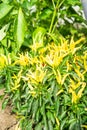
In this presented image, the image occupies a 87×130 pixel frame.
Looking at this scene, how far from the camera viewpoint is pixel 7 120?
2635 mm

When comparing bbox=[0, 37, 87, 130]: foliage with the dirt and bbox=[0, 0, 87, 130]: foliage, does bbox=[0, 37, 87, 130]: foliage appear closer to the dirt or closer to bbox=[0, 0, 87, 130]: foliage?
bbox=[0, 0, 87, 130]: foliage

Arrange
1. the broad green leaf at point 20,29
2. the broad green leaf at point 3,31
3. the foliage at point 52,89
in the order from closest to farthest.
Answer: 1. the foliage at point 52,89
2. the broad green leaf at point 20,29
3. the broad green leaf at point 3,31

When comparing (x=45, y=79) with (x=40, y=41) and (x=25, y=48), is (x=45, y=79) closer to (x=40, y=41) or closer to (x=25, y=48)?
(x=40, y=41)

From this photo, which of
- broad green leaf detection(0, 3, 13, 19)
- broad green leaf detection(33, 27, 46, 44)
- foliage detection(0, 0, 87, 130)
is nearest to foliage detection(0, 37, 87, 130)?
foliage detection(0, 0, 87, 130)

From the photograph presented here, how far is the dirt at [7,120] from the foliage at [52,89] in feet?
0.75

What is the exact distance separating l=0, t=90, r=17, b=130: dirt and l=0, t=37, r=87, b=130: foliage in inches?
9.0

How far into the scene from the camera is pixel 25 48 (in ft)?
9.29

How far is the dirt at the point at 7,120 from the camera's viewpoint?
2584 millimetres

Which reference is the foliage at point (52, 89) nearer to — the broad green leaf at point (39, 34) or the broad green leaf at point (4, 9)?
the broad green leaf at point (39, 34)

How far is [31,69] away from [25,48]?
50cm

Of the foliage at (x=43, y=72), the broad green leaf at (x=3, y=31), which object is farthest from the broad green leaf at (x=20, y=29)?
the broad green leaf at (x=3, y=31)

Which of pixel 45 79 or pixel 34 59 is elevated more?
pixel 34 59

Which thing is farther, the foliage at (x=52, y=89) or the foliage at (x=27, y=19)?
the foliage at (x=27, y=19)

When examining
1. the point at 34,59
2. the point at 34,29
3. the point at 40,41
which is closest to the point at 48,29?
the point at 34,29
